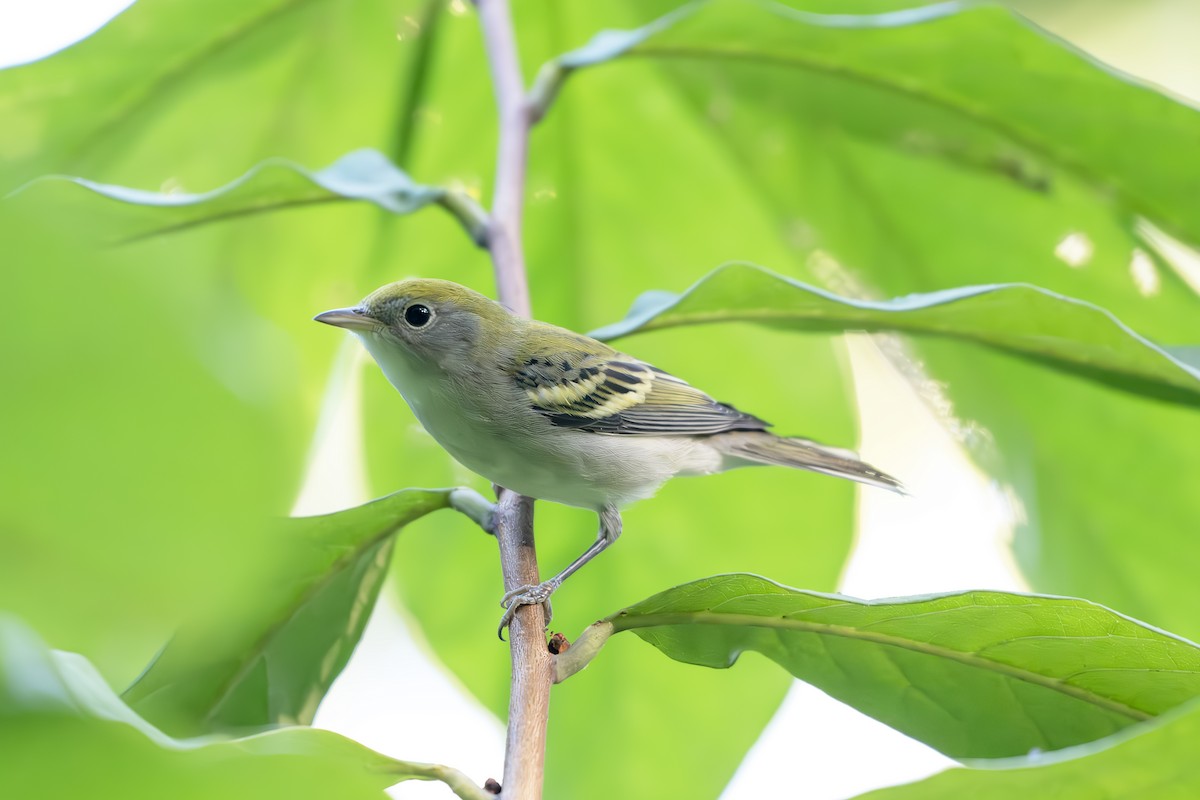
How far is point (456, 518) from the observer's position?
1.24 m

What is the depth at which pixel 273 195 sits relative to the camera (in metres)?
1.02

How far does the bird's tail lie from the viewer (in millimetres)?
1255

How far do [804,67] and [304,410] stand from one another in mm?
1121

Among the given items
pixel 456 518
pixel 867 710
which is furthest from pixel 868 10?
pixel 867 710

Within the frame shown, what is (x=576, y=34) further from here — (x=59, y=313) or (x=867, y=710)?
(x=59, y=313)

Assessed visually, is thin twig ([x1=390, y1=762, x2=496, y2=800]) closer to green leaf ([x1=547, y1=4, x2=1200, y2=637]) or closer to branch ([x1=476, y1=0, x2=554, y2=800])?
branch ([x1=476, y1=0, x2=554, y2=800])

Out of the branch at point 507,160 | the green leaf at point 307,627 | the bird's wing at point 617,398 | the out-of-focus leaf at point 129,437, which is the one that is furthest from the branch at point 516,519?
the out-of-focus leaf at point 129,437

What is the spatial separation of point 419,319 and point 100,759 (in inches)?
37.8

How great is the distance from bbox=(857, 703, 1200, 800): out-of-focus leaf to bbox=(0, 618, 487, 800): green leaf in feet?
0.95

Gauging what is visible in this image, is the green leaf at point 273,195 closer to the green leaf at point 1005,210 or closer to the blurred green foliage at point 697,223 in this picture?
the blurred green foliage at point 697,223

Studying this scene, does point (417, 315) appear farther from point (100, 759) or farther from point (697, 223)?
point (100, 759)

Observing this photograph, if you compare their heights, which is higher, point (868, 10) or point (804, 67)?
point (868, 10)

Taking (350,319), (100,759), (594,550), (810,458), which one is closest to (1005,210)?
(810,458)

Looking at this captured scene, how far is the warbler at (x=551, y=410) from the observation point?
1156 millimetres
